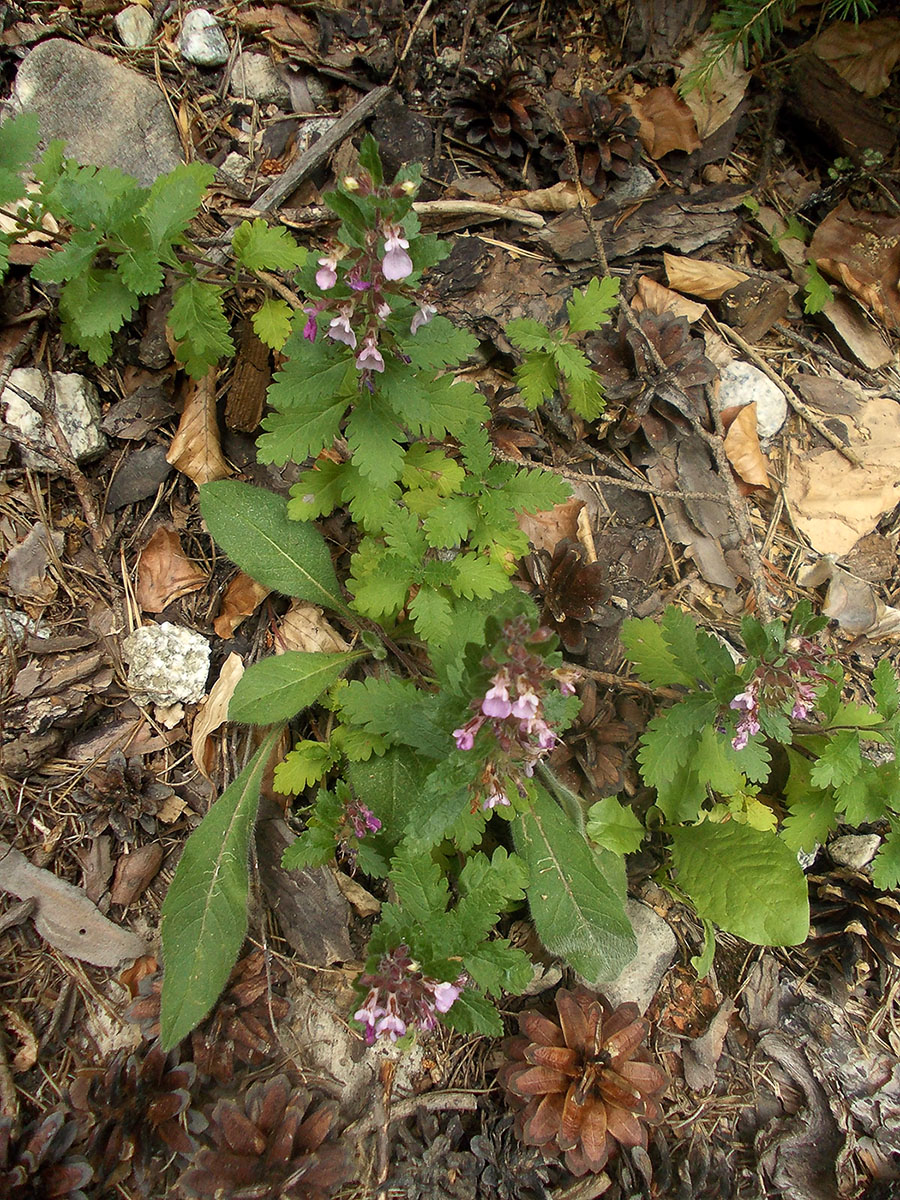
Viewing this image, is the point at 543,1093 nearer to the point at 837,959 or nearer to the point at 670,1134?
the point at 670,1134

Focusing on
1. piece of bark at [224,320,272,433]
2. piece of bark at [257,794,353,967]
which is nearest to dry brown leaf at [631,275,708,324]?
piece of bark at [224,320,272,433]

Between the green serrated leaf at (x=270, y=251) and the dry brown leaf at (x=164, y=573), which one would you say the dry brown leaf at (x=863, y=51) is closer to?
the green serrated leaf at (x=270, y=251)

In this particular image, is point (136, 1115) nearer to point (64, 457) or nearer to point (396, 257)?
point (64, 457)

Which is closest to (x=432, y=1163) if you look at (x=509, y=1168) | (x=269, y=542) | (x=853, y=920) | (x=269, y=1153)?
(x=509, y=1168)

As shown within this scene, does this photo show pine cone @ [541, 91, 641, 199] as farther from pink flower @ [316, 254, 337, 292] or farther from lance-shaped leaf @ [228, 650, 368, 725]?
lance-shaped leaf @ [228, 650, 368, 725]

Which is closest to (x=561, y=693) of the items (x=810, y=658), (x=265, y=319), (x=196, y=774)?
(x=810, y=658)

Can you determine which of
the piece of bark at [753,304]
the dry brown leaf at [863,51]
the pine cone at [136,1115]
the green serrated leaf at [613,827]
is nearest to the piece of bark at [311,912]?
the pine cone at [136,1115]
